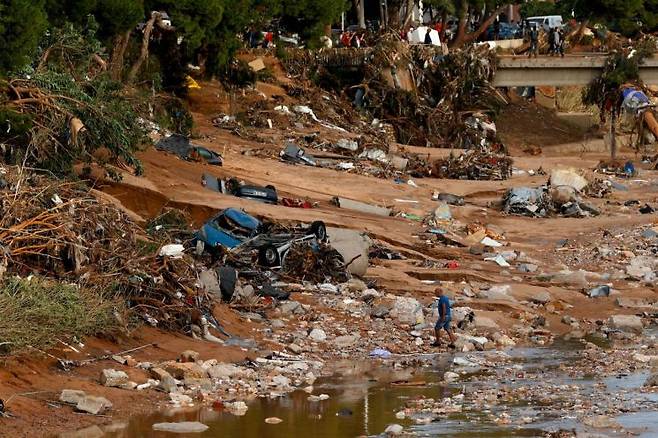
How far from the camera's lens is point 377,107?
125 feet

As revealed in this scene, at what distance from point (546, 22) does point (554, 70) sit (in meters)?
7.88

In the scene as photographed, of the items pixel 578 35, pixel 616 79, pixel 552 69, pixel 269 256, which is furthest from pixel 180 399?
pixel 578 35

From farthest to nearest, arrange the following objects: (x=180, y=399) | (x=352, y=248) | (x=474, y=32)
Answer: (x=474, y=32) → (x=352, y=248) → (x=180, y=399)

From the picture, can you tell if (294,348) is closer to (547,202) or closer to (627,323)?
(627,323)

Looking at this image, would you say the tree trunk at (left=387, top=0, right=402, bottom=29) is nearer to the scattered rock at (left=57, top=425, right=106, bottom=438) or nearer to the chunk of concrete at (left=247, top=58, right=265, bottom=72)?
the chunk of concrete at (left=247, top=58, right=265, bottom=72)

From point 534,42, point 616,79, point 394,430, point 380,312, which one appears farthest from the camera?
point 534,42

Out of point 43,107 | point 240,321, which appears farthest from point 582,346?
point 43,107

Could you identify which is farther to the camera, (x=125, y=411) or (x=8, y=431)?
(x=125, y=411)

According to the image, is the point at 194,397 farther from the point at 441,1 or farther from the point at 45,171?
the point at 441,1

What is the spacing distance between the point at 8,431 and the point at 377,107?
2727cm

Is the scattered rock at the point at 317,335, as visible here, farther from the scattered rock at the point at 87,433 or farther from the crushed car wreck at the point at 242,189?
the crushed car wreck at the point at 242,189

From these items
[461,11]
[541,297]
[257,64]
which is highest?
[541,297]

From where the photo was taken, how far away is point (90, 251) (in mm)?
15164

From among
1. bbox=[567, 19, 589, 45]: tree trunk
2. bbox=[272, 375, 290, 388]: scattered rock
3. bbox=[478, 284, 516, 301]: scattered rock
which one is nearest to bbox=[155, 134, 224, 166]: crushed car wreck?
bbox=[478, 284, 516, 301]: scattered rock
